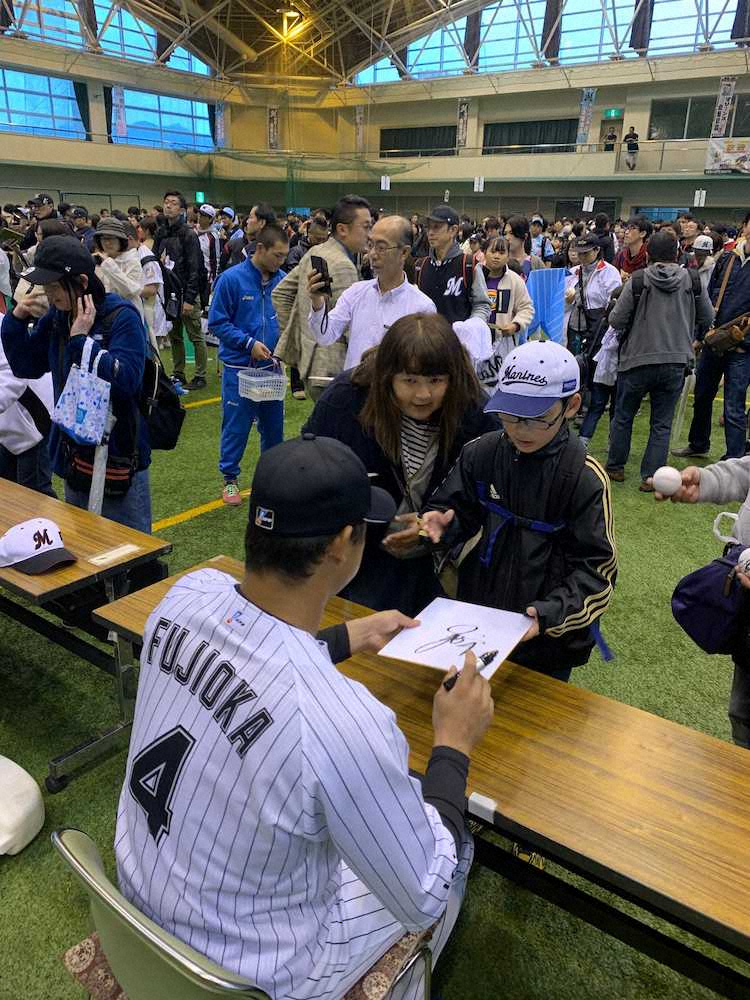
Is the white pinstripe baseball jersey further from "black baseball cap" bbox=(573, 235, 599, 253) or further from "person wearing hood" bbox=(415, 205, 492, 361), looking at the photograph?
"black baseball cap" bbox=(573, 235, 599, 253)

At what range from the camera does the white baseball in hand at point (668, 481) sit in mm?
2068

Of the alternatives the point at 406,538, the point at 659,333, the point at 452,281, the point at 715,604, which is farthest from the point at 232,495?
the point at 715,604

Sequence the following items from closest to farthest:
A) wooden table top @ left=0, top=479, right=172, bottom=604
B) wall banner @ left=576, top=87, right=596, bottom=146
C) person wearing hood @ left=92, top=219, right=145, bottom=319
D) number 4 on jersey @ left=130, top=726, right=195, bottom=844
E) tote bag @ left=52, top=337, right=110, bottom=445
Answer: number 4 on jersey @ left=130, top=726, right=195, bottom=844, wooden table top @ left=0, top=479, right=172, bottom=604, tote bag @ left=52, top=337, right=110, bottom=445, person wearing hood @ left=92, top=219, right=145, bottom=319, wall banner @ left=576, top=87, right=596, bottom=146

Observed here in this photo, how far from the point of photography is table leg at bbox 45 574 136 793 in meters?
2.59

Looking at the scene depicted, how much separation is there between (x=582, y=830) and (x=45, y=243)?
9.22ft

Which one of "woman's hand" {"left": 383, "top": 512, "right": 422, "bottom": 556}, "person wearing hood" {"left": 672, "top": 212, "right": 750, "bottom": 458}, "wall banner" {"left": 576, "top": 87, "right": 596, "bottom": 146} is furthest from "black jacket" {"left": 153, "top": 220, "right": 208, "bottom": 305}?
"wall banner" {"left": 576, "top": 87, "right": 596, "bottom": 146}

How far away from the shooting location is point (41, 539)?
2547mm

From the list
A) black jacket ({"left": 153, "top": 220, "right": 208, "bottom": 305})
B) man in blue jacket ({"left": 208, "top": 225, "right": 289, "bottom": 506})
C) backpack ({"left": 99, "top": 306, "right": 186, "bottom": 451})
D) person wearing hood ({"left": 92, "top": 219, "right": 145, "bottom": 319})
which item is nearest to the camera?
backpack ({"left": 99, "top": 306, "right": 186, "bottom": 451})

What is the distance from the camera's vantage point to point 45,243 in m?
2.77

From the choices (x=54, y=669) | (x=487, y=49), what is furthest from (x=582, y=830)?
(x=487, y=49)

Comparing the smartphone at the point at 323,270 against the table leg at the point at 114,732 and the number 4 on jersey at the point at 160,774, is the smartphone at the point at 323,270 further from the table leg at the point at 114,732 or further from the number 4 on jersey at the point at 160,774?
the number 4 on jersey at the point at 160,774

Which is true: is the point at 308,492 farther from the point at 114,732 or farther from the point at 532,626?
the point at 114,732

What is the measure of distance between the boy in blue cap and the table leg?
133 centimetres

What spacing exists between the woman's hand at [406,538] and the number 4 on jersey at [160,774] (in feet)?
3.74
